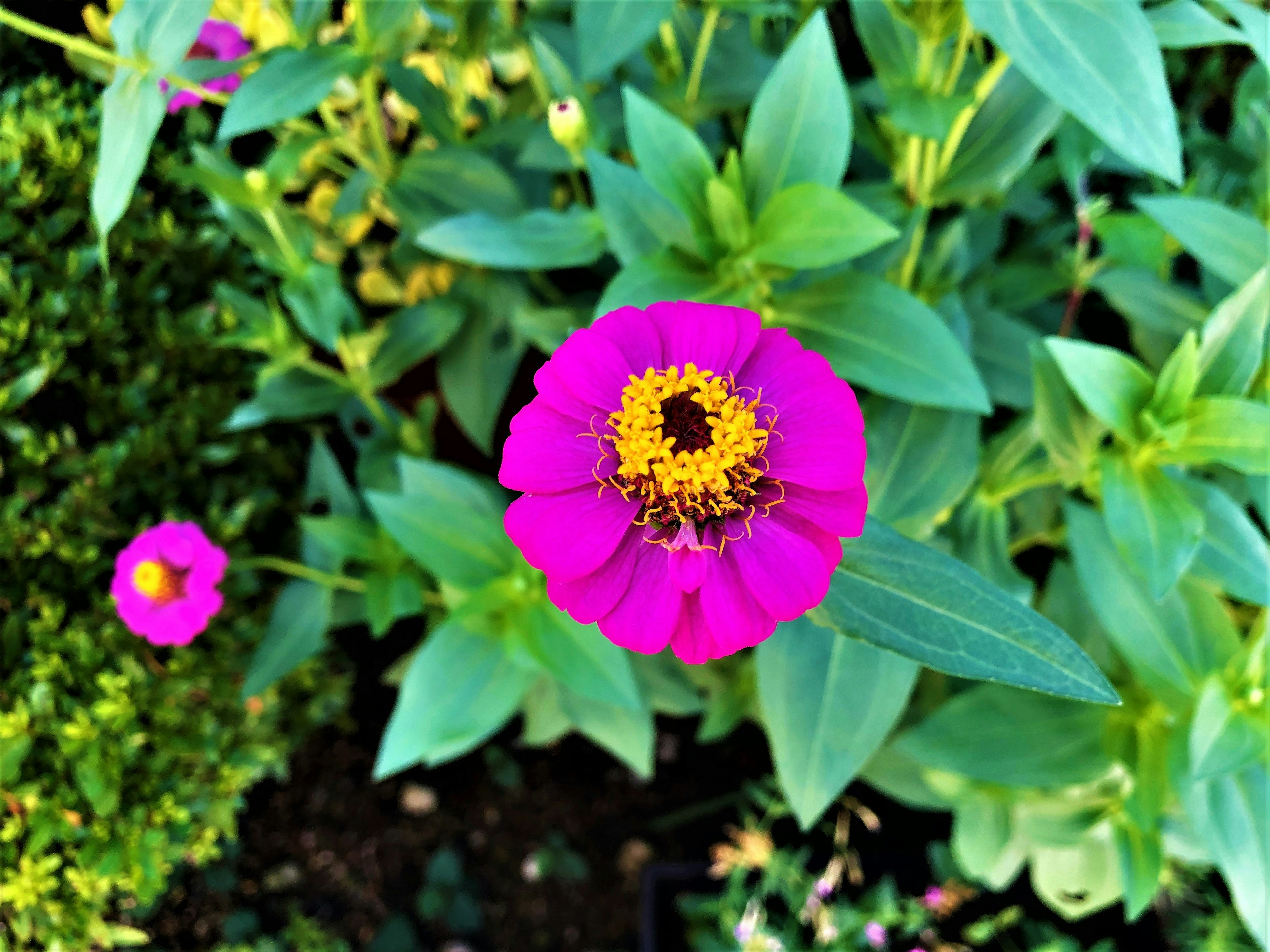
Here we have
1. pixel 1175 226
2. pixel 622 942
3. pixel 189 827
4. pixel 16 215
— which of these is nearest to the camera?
pixel 1175 226

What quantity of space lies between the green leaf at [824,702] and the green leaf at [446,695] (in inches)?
10.6

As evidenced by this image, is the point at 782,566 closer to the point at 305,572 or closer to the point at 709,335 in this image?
the point at 709,335

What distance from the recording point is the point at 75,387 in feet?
3.02

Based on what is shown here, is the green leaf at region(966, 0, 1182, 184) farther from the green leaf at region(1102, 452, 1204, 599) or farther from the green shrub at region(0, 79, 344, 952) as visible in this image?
the green shrub at region(0, 79, 344, 952)

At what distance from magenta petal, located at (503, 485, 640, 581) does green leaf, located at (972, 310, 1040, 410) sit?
22.0 inches

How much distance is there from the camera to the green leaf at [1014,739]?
0.90 metres

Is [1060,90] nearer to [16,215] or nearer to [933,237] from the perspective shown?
[933,237]

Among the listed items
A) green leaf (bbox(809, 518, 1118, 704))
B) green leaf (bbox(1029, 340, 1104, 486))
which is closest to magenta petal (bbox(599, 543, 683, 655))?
green leaf (bbox(809, 518, 1118, 704))

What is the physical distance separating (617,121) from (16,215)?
0.63m

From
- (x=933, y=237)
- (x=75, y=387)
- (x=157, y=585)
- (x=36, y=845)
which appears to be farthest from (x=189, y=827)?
(x=933, y=237)

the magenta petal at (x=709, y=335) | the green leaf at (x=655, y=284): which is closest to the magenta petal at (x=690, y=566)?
the magenta petal at (x=709, y=335)

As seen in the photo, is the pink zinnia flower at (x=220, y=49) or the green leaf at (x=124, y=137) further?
the pink zinnia flower at (x=220, y=49)

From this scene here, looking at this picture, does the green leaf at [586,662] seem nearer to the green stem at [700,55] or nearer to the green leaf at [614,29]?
the green leaf at [614,29]

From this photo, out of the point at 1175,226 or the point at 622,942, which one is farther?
the point at 622,942
